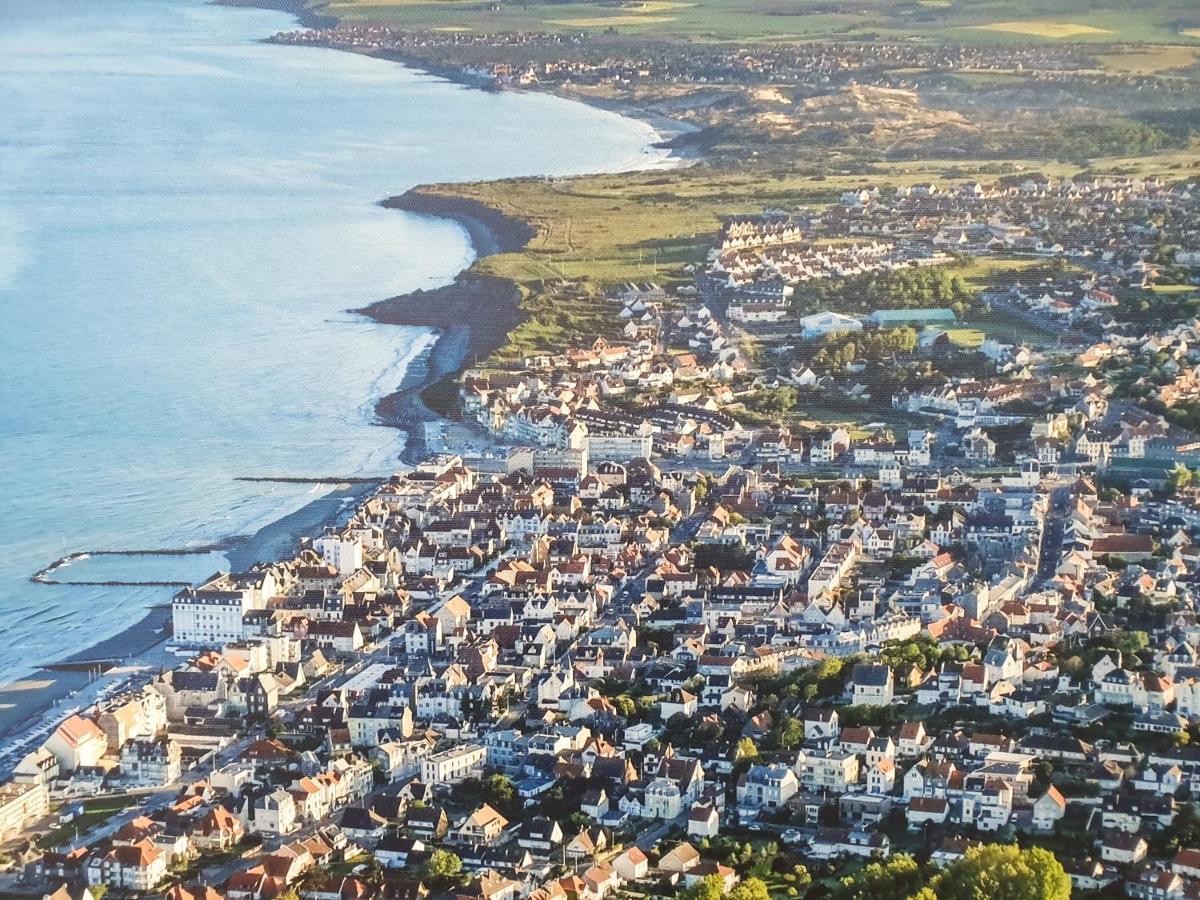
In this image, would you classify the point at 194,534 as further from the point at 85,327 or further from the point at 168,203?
the point at 168,203

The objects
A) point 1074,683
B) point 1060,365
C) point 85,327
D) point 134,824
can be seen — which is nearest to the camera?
point 134,824

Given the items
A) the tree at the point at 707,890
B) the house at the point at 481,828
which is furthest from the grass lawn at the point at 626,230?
the tree at the point at 707,890

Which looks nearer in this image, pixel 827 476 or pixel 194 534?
pixel 194 534

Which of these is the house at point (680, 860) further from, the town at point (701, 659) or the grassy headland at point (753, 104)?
the grassy headland at point (753, 104)

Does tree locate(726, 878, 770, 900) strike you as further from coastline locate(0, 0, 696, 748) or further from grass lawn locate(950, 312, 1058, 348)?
grass lawn locate(950, 312, 1058, 348)

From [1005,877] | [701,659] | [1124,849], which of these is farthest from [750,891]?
[701,659]

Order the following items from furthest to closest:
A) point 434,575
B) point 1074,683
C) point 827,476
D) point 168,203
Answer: point 168,203 < point 827,476 < point 434,575 < point 1074,683

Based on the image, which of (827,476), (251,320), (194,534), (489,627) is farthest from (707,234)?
(489,627)

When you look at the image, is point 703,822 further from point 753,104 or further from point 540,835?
point 753,104
